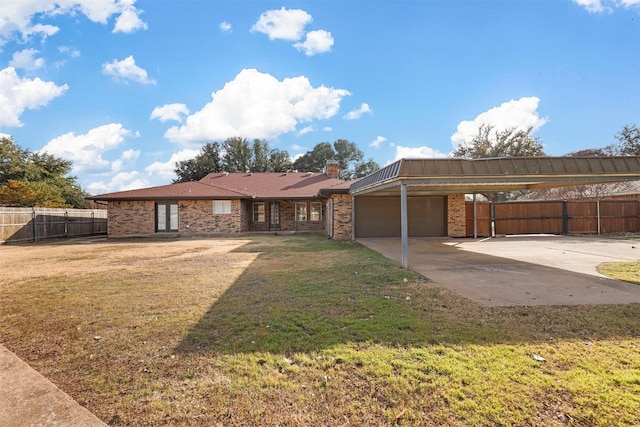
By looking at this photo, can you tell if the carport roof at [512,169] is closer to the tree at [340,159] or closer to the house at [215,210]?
the house at [215,210]

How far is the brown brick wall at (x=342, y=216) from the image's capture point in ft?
51.4

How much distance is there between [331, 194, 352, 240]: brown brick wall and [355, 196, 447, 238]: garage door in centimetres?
59

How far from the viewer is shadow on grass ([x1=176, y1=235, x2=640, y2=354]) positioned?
3.52 m

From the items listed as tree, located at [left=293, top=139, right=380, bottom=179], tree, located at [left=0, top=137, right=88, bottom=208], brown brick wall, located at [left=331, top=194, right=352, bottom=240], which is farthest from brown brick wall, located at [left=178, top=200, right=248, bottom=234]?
tree, located at [left=293, top=139, right=380, bottom=179]

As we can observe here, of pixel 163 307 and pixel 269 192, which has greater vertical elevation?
pixel 269 192

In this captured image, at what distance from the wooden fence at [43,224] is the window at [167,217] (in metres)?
5.57

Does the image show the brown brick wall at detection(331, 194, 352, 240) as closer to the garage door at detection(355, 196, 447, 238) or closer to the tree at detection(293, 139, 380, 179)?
the garage door at detection(355, 196, 447, 238)

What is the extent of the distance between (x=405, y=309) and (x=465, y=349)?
1.36 metres

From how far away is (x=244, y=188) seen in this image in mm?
22172

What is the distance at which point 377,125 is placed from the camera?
22.6 metres

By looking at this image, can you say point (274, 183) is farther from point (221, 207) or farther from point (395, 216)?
point (395, 216)

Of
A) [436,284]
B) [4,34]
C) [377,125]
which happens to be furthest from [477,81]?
[4,34]

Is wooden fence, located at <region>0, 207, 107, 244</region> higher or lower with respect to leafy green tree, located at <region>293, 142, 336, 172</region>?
lower

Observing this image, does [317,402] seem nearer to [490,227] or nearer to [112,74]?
[112,74]
